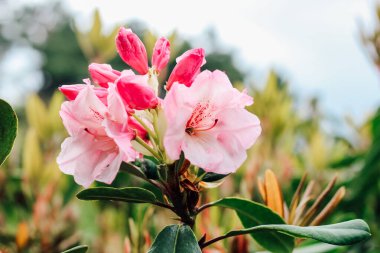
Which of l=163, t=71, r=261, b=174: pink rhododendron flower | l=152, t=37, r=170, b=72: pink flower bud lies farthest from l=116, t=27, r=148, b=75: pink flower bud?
l=163, t=71, r=261, b=174: pink rhododendron flower

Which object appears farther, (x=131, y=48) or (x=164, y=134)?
(x=131, y=48)

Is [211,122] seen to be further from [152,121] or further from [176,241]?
[176,241]

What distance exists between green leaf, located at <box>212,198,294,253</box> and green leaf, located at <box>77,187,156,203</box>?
12 cm

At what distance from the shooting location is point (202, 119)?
2.75 ft

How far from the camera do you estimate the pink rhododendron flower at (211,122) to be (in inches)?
29.3

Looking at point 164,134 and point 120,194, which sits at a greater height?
point 164,134

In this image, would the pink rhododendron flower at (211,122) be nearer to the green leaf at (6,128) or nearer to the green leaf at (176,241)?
the green leaf at (176,241)

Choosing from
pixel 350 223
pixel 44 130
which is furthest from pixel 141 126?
pixel 44 130

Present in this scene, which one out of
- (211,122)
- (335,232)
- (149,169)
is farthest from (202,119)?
(335,232)

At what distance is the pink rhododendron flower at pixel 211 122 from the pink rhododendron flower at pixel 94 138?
0.07 m

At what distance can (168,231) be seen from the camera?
0.78 meters

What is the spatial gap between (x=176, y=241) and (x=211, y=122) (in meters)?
0.20

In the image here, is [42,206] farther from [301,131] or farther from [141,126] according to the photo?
[301,131]

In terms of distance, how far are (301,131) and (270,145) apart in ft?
2.00
